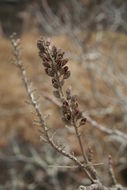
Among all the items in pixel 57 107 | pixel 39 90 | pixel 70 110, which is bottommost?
pixel 70 110

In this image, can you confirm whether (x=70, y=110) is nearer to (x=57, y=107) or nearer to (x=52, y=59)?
(x=52, y=59)

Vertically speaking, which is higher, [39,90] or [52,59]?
[39,90]

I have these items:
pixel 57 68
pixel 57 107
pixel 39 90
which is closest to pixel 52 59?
pixel 57 68

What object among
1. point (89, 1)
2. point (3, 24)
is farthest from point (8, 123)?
point (3, 24)

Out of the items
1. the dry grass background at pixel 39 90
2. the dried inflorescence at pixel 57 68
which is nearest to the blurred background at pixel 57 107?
the dry grass background at pixel 39 90

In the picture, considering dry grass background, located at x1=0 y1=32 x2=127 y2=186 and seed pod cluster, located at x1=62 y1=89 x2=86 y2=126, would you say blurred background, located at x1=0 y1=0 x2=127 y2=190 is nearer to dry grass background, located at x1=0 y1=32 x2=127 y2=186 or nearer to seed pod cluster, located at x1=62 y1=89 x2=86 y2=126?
dry grass background, located at x1=0 y1=32 x2=127 y2=186

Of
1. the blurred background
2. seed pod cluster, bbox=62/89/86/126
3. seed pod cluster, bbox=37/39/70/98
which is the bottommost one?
seed pod cluster, bbox=62/89/86/126

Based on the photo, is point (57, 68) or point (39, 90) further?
point (39, 90)

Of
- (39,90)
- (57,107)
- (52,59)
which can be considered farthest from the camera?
(39,90)

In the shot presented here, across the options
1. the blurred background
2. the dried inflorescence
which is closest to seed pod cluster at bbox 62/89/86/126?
the dried inflorescence

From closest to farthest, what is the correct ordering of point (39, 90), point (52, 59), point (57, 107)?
point (52, 59)
point (57, 107)
point (39, 90)
